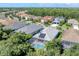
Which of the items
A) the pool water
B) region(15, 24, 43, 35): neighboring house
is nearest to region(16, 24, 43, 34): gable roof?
region(15, 24, 43, 35): neighboring house

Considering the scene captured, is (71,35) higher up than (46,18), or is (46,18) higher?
(46,18)

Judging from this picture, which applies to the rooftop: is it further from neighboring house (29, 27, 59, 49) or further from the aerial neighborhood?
neighboring house (29, 27, 59, 49)

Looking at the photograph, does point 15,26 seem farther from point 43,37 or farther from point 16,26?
point 43,37

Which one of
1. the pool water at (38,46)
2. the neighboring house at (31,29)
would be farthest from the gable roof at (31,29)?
the pool water at (38,46)

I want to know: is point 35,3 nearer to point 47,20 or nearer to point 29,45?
point 47,20

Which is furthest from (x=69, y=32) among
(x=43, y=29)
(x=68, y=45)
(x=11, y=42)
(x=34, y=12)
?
(x=11, y=42)

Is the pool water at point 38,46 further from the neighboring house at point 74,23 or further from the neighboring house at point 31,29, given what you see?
the neighboring house at point 74,23

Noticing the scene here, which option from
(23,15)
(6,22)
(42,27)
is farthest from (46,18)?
(6,22)
